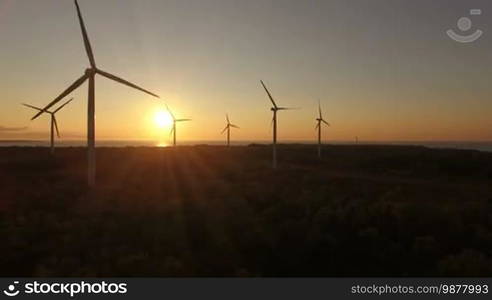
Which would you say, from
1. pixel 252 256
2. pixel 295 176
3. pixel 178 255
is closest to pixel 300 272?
pixel 252 256

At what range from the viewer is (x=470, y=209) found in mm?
25469

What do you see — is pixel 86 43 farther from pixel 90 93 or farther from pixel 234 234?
pixel 234 234

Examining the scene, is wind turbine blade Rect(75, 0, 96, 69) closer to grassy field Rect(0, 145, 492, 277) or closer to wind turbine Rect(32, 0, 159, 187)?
wind turbine Rect(32, 0, 159, 187)

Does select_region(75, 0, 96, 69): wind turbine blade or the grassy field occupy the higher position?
select_region(75, 0, 96, 69): wind turbine blade

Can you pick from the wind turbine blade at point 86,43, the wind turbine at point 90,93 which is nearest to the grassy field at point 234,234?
the wind turbine at point 90,93

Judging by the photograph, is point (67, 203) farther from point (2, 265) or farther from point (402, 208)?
point (402, 208)

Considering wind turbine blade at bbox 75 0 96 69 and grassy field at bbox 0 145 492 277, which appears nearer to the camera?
grassy field at bbox 0 145 492 277

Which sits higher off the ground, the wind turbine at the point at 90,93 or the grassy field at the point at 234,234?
the wind turbine at the point at 90,93

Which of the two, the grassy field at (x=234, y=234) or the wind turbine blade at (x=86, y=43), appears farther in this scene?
the wind turbine blade at (x=86, y=43)

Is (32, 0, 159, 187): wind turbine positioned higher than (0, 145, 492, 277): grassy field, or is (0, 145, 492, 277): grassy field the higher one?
(32, 0, 159, 187): wind turbine

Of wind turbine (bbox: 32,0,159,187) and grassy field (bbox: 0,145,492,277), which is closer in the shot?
grassy field (bbox: 0,145,492,277)

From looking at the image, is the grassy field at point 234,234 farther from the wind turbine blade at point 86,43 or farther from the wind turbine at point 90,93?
the wind turbine blade at point 86,43

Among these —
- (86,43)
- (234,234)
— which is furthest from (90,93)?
(234,234)

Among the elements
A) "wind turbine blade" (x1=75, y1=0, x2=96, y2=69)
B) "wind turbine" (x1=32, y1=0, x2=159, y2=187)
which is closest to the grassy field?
"wind turbine" (x1=32, y1=0, x2=159, y2=187)
